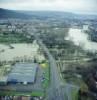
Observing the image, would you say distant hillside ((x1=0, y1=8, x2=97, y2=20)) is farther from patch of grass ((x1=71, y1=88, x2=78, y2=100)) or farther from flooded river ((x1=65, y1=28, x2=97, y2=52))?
patch of grass ((x1=71, y1=88, x2=78, y2=100))

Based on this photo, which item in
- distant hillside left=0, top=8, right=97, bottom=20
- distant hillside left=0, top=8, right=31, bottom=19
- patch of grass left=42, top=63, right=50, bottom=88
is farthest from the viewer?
distant hillside left=0, top=8, right=31, bottom=19

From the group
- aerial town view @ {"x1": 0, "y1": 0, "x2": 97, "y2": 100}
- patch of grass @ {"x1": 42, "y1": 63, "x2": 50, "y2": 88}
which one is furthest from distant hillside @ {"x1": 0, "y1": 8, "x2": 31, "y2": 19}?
patch of grass @ {"x1": 42, "y1": 63, "x2": 50, "y2": 88}

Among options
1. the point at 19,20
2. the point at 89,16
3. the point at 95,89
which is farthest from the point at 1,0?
the point at 95,89

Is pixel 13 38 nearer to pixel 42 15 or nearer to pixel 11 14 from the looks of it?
pixel 11 14

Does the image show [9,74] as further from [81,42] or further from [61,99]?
[81,42]

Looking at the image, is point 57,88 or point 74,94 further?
point 57,88

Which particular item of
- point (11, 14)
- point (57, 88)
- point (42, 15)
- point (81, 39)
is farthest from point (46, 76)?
point (11, 14)

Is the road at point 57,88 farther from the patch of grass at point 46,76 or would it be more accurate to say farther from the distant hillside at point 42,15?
the distant hillside at point 42,15
